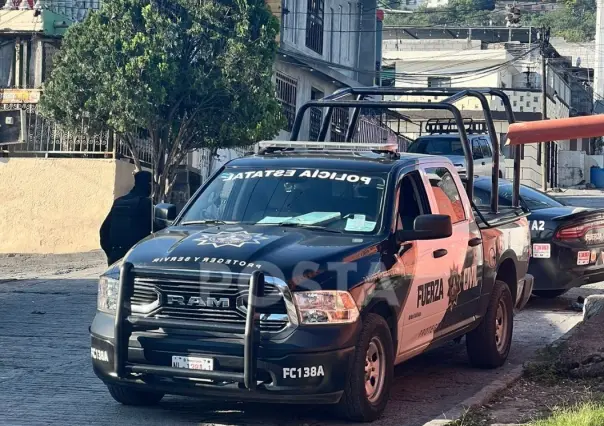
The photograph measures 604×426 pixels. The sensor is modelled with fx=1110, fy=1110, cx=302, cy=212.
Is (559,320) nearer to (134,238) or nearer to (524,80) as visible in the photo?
(134,238)

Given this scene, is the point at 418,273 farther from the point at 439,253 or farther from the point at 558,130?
the point at 558,130

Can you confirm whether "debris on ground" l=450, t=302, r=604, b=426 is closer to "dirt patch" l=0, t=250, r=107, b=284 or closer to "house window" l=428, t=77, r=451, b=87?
"dirt patch" l=0, t=250, r=107, b=284

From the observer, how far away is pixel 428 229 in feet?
26.0

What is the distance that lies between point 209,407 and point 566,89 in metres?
63.1

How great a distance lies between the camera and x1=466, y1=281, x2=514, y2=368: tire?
975 centimetres

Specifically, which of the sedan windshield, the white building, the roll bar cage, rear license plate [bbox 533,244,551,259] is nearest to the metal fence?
the sedan windshield

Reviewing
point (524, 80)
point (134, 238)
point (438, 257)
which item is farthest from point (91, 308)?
point (524, 80)

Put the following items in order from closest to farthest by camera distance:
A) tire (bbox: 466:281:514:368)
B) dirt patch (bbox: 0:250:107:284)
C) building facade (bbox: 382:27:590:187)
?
tire (bbox: 466:281:514:368) < dirt patch (bbox: 0:250:107:284) < building facade (bbox: 382:27:590:187)

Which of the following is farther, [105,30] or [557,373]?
[105,30]

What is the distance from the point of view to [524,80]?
6031cm

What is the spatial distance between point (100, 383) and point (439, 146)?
15.4 meters

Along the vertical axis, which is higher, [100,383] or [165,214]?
[165,214]

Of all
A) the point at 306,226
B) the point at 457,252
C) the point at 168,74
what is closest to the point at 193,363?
the point at 306,226

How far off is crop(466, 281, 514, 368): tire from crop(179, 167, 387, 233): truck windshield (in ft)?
6.80
